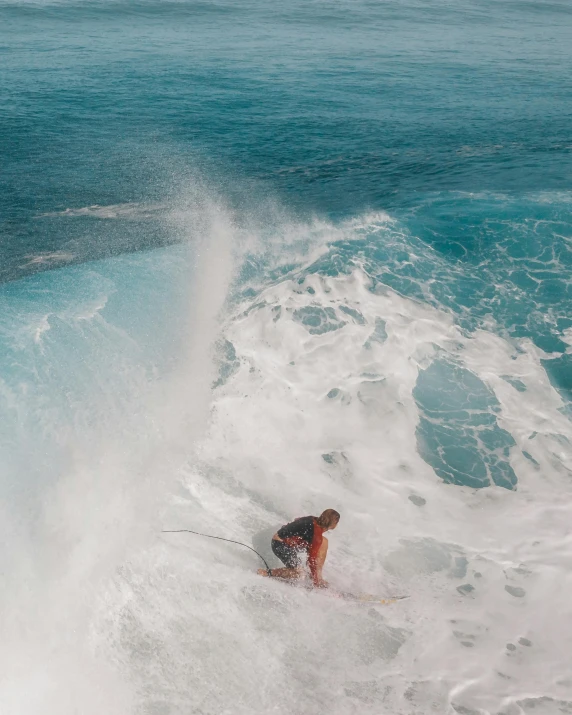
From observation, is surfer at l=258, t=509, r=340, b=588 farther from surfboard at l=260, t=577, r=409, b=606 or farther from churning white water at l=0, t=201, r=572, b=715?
churning white water at l=0, t=201, r=572, b=715

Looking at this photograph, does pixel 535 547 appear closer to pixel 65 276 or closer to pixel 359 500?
pixel 359 500

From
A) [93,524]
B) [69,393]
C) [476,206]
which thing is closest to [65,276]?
[69,393]

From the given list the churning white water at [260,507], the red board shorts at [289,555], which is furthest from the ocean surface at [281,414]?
the red board shorts at [289,555]

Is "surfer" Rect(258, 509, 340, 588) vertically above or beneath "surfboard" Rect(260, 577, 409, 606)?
above

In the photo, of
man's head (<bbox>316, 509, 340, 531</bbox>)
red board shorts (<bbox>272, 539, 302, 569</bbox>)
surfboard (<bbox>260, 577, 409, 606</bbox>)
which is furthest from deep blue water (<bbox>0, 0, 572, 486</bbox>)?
red board shorts (<bbox>272, 539, 302, 569</bbox>)

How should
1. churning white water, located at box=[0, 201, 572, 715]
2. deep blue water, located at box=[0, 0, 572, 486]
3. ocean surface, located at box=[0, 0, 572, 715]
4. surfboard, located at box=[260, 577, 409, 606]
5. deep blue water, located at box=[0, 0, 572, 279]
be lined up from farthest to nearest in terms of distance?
deep blue water, located at box=[0, 0, 572, 279] → deep blue water, located at box=[0, 0, 572, 486] → surfboard, located at box=[260, 577, 409, 606] → ocean surface, located at box=[0, 0, 572, 715] → churning white water, located at box=[0, 201, 572, 715]

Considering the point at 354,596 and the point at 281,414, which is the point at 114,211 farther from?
the point at 354,596

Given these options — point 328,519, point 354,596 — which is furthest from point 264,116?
point 354,596
